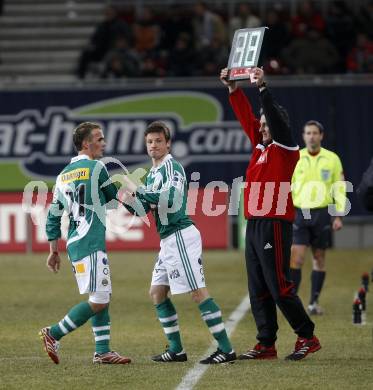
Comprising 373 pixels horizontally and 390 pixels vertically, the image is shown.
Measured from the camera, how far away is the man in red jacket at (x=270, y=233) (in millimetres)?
10141

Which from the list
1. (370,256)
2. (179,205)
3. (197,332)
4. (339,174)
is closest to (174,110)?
(370,256)

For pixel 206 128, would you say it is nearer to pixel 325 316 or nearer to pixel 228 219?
pixel 228 219

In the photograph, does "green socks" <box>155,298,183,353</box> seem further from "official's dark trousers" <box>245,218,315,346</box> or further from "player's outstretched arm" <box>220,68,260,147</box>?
"player's outstretched arm" <box>220,68,260,147</box>

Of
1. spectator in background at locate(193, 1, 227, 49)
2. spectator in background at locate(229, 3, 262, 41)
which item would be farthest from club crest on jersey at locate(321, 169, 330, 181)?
spectator in background at locate(229, 3, 262, 41)

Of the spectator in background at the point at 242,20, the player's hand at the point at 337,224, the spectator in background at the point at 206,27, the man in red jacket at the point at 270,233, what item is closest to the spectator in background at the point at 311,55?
the spectator in background at the point at 242,20

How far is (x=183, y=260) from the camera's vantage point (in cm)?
987

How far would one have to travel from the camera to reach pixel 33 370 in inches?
383

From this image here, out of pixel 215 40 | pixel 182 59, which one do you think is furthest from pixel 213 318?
pixel 215 40

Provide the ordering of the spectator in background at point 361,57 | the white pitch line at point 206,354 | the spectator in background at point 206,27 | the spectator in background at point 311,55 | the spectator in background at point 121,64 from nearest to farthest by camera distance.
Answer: the white pitch line at point 206,354 < the spectator in background at point 361,57 < the spectator in background at point 311,55 < the spectator in background at point 121,64 < the spectator in background at point 206,27

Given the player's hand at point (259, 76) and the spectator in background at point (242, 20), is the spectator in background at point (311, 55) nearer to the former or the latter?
the spectator in background at point (242, 20)

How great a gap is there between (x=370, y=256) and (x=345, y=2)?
266 inches

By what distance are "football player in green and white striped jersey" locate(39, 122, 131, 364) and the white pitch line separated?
681mm

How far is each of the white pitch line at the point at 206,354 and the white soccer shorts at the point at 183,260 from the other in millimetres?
641

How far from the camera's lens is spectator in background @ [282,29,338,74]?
24.2 m
